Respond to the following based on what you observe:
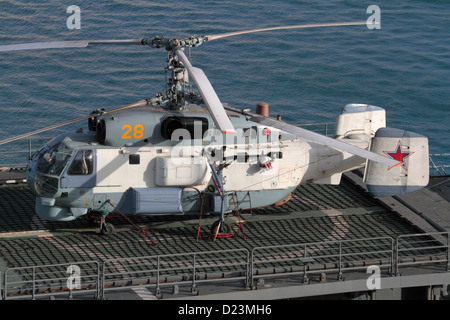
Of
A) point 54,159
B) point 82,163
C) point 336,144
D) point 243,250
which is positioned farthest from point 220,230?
point 54,159

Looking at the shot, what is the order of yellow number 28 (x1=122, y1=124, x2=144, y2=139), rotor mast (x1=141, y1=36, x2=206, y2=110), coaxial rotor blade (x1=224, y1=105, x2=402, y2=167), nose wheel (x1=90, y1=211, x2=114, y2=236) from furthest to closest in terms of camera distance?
Answer: nose wheel (x1=90, y1=211, x2=114, y2=236) < yellow number 28 (x1=122, y1=124, x2=144, y2=139) < rotor mast (x1=141, y1=36, x2=206, y2=110) < coaxial rotor blade (x1=224, y1=105, x2=402, y2=167)

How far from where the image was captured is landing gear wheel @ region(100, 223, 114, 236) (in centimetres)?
2184

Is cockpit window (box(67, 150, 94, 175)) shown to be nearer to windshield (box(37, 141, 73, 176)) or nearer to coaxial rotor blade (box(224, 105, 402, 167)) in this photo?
windshield (box(37, 141, 73, 176))

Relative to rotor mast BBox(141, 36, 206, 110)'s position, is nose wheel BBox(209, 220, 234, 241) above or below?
below

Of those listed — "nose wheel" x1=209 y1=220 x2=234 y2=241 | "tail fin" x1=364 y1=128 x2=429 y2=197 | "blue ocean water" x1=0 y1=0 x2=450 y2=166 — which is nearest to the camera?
"nose wheel" x1=209 y1=220 x2=234 y2=241

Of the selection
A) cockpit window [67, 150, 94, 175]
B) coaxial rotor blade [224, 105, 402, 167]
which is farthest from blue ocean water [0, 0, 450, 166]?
coaxial rotor blade [224, 105, 402, 167]

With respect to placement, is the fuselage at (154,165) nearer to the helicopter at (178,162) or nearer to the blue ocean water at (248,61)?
the helicopter at (178,162)

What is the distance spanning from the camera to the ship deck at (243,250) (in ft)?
62.6

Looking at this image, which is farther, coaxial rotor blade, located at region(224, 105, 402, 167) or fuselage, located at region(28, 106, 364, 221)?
fuselage, located at region(28, 106, 364, 221)

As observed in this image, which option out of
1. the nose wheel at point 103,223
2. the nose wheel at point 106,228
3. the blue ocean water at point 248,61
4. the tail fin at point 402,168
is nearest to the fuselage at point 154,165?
the nose wheel at point 103,223

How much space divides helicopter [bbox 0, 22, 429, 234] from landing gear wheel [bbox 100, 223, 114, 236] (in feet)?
0.13

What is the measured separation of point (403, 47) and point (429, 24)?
4574 millimetres

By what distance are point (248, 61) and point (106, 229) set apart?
27.9 metres
